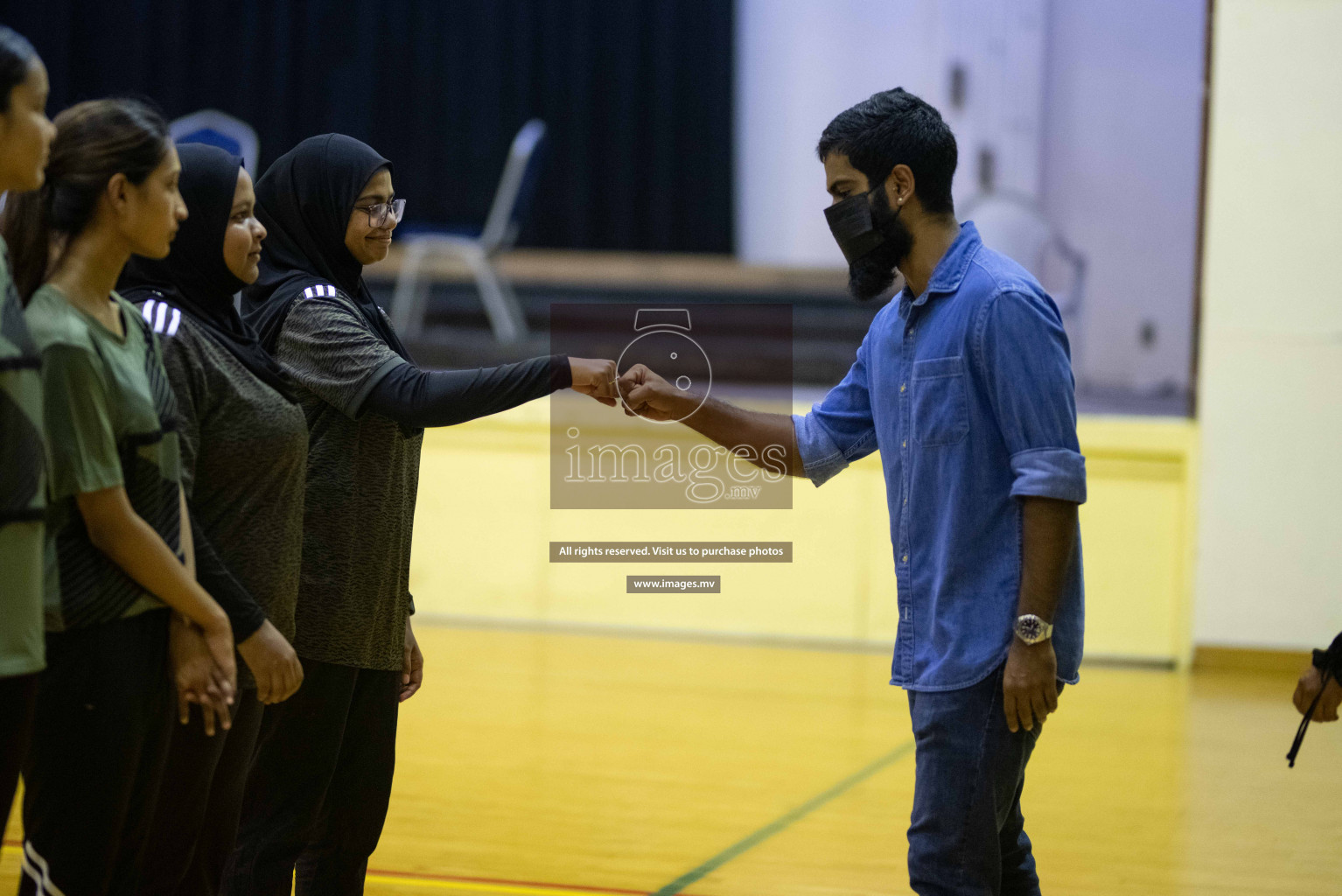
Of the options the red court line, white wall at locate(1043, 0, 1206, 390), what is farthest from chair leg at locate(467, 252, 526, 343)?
the red court line

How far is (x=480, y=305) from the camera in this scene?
6762 millimetres

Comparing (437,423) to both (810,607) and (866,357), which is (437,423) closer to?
(866,357)

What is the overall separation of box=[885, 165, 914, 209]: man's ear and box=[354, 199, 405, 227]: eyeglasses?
27.1 inches

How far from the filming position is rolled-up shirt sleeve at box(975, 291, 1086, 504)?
1.59 meters

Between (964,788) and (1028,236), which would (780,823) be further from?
(1028,236)

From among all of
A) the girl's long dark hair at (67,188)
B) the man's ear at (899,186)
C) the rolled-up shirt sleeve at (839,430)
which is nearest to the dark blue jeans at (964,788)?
the rolled-up shirt sleeve at (839,430)

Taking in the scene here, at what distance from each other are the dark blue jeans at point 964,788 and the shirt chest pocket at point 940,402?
0.31m

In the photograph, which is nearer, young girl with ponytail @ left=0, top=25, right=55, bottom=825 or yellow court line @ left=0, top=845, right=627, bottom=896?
young girl with ponytail @ left=0, top=25, right=55, bottom=825

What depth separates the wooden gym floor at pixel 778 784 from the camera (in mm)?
2646

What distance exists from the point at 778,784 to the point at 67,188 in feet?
8.07

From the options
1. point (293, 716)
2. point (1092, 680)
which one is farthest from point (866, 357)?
point (1092, 680)

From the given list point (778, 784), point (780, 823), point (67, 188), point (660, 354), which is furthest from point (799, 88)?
point (67, 188)

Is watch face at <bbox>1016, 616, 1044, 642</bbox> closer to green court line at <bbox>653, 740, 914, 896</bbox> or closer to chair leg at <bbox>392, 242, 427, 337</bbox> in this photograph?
green court line at <bbox>653, 740, 914, 896</bbox>

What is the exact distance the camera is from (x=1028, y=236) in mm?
6078
